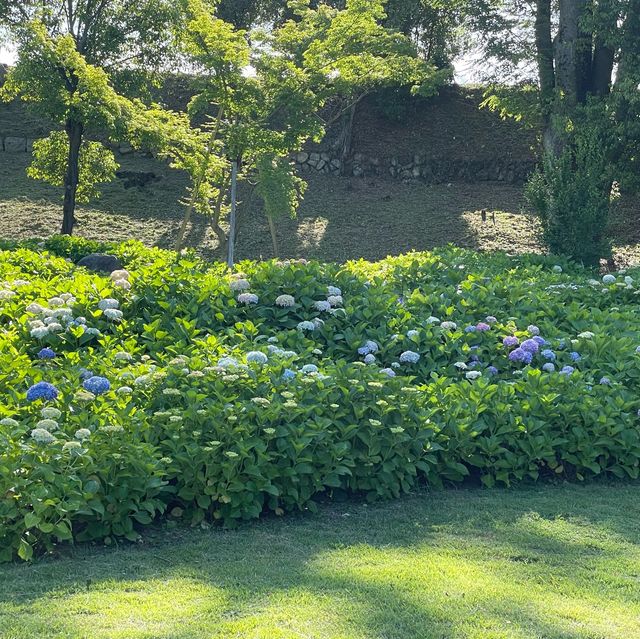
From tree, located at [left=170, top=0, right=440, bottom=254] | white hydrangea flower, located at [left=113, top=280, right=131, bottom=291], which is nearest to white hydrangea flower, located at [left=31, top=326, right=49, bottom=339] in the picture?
white hydrangea flower, located at [left=113, top=280, right=131, bottom=291]

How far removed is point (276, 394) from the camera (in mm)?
4047

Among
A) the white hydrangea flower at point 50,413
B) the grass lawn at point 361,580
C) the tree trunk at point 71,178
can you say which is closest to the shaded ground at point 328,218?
the tree trunk at point 71,178

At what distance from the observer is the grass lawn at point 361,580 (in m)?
2.55

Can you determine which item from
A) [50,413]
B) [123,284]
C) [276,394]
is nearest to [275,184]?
[123,284]

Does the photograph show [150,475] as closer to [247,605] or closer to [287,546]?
[287,546]

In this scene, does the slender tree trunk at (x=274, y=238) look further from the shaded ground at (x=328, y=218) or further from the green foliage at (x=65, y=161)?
the green foliage at (x=65, y=161)

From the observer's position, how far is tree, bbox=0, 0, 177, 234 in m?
12.7

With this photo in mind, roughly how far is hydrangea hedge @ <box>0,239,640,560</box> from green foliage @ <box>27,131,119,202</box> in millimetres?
8374

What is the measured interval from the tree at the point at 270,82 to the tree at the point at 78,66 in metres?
0.92

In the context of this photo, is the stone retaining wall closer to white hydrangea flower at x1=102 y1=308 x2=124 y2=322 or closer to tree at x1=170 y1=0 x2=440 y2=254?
tree at x1=170 y1=0 x2=440 y2=254

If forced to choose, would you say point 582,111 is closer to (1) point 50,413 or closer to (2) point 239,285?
(2) point 239,285

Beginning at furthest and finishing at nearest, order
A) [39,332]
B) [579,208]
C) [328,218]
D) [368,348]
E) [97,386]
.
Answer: [328,218]
[579,208]
[368,348]
[39,332]
[97,386]

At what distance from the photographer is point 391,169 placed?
21.7 meters

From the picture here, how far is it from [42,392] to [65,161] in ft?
39.1
